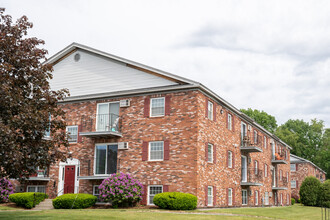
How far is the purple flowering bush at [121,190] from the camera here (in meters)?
22.3

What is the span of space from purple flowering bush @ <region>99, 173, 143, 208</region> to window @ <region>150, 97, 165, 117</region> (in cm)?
435

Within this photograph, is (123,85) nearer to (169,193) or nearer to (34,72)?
(169,193)

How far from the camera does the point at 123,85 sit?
26297 mm

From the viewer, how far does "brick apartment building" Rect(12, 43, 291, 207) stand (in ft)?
77.0

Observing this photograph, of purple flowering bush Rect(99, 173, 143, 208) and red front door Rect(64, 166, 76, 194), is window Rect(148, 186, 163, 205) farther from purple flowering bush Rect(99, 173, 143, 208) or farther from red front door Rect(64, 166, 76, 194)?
red front door Rect(64, 166, 76, 194)

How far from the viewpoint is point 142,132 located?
24.8 meters

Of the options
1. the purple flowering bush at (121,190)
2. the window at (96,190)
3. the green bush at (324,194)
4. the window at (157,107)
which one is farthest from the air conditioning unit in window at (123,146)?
the green bush at (324,194)

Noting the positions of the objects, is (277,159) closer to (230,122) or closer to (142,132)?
(230,122)

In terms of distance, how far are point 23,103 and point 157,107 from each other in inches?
474

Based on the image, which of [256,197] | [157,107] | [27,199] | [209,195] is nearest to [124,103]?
[157,107]

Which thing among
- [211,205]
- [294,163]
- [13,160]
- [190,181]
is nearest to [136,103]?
[190,181]

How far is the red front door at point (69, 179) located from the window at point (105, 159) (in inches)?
76.2

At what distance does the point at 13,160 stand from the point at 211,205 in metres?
15.0

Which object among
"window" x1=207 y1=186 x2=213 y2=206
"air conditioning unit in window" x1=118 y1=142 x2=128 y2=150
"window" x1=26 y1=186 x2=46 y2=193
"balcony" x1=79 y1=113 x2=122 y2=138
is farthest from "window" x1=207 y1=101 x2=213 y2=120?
"window" x1=26 y1=186 x2=46 y2=193
